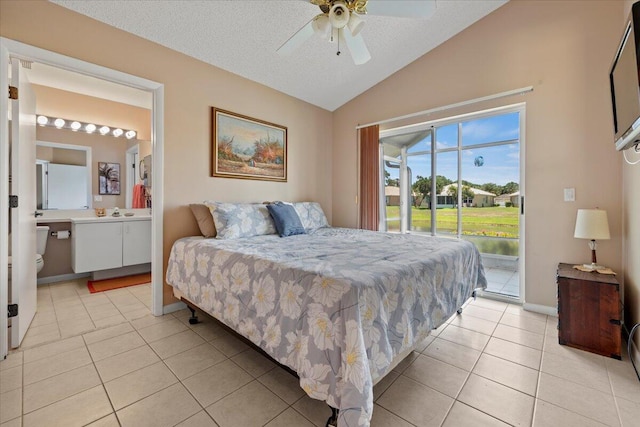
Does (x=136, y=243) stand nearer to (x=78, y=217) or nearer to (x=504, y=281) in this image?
(x=78, y=217)

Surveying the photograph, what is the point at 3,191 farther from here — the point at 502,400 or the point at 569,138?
the point at 569,138

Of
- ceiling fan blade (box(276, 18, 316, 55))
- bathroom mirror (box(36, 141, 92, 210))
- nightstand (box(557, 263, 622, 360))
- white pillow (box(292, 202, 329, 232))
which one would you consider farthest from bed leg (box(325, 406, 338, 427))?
bathroom mirror (box(36, 141, 92, 210))

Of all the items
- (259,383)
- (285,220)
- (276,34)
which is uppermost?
(276,34)

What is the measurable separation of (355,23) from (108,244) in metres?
3.97

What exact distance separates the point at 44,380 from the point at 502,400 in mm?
2777

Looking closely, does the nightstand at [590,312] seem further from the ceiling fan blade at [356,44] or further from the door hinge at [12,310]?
the door hinge at [12,310]

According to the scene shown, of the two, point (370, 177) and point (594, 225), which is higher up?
point (370, 177)

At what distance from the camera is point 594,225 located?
7.20 feet

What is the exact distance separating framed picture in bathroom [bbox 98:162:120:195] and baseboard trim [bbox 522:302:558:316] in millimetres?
5606

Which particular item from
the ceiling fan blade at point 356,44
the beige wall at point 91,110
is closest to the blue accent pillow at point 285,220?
the ceiling fan blade at point 356,44

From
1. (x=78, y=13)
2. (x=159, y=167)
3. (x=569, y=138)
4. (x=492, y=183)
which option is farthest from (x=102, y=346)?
(x=492, y=183)

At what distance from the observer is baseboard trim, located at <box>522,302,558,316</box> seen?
105 inches

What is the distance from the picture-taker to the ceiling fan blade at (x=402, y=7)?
1851mm

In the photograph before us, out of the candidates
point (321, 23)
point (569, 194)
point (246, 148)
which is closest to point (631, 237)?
point (569, 194)
